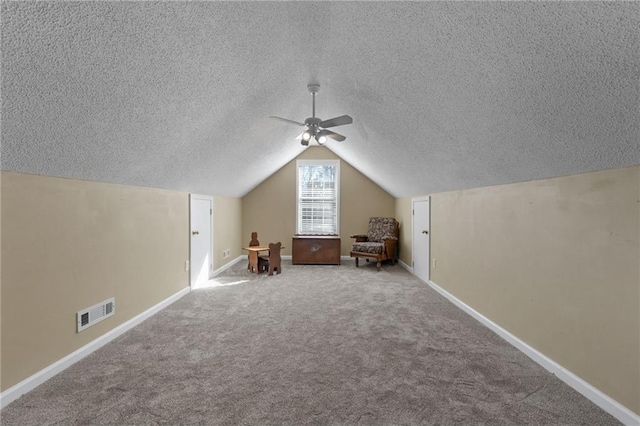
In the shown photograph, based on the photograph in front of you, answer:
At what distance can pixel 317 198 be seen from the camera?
6566 mm

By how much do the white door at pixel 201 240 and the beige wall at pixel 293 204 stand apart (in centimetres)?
189

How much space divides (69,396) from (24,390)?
284mm

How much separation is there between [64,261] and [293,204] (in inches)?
185

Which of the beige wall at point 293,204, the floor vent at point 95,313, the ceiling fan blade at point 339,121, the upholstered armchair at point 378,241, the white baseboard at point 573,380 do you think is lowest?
the white baseboard at point 573,380

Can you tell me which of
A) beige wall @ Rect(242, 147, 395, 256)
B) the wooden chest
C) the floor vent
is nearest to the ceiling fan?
the floor vent

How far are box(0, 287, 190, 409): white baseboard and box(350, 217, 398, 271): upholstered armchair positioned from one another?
3607mm

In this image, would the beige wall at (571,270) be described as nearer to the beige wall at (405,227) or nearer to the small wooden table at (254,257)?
the beige wall at (405,227)

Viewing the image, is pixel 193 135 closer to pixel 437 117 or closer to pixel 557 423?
pixel 437 117

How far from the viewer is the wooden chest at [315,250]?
5738mm

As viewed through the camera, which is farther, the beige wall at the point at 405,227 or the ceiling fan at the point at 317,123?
the beige wall at the point at 405,227

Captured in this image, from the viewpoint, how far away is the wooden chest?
574cm

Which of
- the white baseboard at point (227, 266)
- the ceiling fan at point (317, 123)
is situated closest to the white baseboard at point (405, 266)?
the ceiling fan at point (317, 123)

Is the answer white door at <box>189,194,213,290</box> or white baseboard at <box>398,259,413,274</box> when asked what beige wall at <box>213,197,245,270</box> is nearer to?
white door at <box>189,194,213,290</box>

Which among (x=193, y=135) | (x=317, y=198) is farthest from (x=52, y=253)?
(x=317, y=198)
